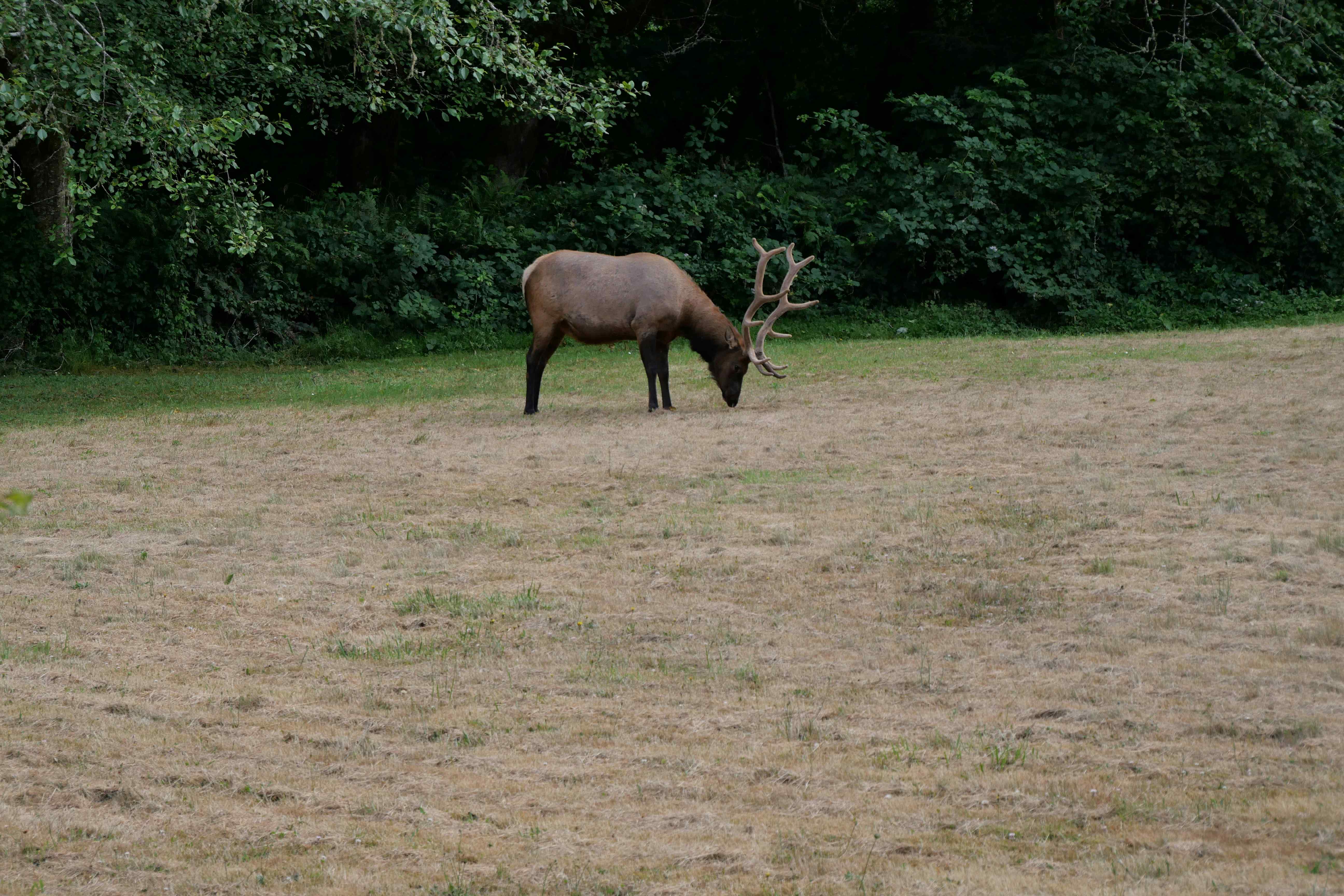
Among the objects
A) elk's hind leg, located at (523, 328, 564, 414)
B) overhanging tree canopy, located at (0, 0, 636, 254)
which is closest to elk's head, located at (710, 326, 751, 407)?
elk's hind leg, located at (523, 328, 564, 414)

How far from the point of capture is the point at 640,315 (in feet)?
46.8

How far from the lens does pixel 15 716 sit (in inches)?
237

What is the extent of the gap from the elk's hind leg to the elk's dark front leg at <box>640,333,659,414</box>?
822 mm

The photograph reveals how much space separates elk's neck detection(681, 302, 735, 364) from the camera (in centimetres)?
1458

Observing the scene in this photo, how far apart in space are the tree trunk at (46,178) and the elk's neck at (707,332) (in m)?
7.59

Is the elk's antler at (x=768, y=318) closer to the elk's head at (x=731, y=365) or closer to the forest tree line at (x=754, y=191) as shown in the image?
the elk's head at (x=731, y=365)

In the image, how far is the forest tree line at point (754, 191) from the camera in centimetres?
2048

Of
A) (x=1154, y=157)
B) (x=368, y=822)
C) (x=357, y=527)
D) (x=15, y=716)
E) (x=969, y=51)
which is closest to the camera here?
(x=368, y=822)

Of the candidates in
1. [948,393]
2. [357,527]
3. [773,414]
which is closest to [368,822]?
[357,527]

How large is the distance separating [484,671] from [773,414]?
749 centimetres

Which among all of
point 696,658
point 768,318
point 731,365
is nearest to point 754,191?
point 768,318

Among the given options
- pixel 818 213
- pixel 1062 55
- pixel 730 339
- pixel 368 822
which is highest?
pixel 1062 55

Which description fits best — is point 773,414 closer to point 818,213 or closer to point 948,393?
point 948,393

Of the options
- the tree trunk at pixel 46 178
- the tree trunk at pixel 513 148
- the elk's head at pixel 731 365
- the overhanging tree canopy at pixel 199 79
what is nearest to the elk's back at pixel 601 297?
the elk's head at pixel 731 365
